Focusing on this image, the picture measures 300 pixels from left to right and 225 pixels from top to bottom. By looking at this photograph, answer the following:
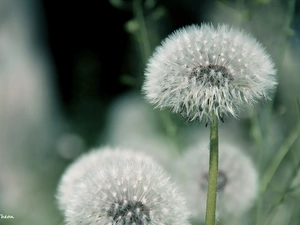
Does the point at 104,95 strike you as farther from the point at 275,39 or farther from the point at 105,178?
the point at 105,178

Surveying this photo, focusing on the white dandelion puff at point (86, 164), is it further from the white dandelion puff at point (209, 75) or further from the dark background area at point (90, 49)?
the dark background area at point (90, 49)

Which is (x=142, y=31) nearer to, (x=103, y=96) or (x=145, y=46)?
Result: (x=145, y=46)

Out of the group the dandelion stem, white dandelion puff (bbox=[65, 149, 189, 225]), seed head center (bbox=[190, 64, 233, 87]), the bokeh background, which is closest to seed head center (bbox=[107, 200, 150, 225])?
white dandelion puff (bbox=[65, 149, 189, 225])

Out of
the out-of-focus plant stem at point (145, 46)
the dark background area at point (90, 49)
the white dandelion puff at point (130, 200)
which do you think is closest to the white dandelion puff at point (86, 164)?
the out-of-focus plant stem at point (145, 46)

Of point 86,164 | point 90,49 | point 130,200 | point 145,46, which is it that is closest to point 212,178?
point 130,200

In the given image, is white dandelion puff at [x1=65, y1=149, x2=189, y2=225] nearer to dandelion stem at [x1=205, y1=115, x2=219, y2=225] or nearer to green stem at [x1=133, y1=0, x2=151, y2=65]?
dandelion stem at [x1=205, y1=115, x2=219, y2=225]

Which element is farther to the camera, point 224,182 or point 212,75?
point 224,182
